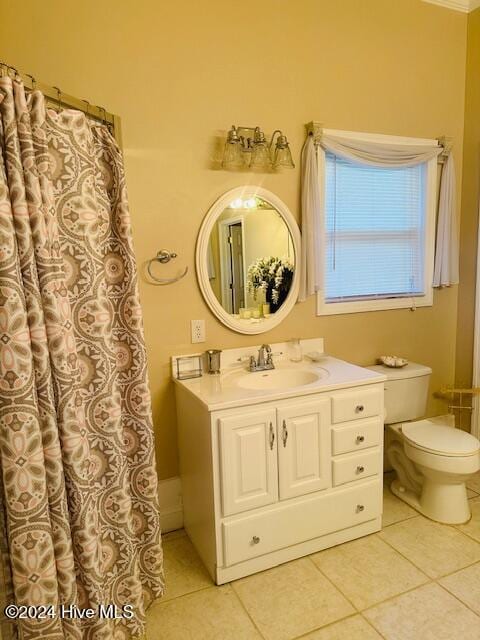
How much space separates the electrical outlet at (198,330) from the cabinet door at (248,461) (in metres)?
0.61

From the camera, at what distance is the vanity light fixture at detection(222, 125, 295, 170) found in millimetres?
2186

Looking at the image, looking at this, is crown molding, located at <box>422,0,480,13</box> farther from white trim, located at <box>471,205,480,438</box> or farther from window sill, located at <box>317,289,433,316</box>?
window sill, located at <box>317,289,433,316</box>

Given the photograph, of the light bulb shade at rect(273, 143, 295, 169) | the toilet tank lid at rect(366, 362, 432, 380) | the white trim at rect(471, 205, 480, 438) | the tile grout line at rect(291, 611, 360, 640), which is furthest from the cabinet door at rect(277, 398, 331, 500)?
the white trim at rect(471, 205, 480, 438)

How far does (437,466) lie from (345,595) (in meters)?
0.82

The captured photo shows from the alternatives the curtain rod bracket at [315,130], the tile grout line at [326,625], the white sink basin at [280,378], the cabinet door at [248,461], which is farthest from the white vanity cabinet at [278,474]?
the curtain rod bracket at [315,130]

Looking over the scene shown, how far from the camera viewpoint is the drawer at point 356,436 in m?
2.07

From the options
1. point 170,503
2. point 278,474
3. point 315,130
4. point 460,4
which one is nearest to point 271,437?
point 278,474

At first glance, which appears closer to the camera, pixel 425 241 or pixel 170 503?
pixel 170 503

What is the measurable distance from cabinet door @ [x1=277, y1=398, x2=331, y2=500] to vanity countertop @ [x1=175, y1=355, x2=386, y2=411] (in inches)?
3.3

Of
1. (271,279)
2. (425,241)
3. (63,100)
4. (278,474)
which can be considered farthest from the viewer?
(425,241)

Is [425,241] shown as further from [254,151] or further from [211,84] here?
[211,84]

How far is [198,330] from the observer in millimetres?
2299

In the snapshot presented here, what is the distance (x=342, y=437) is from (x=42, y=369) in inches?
56.4

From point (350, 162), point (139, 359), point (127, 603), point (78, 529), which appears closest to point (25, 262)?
point (139, 359)
